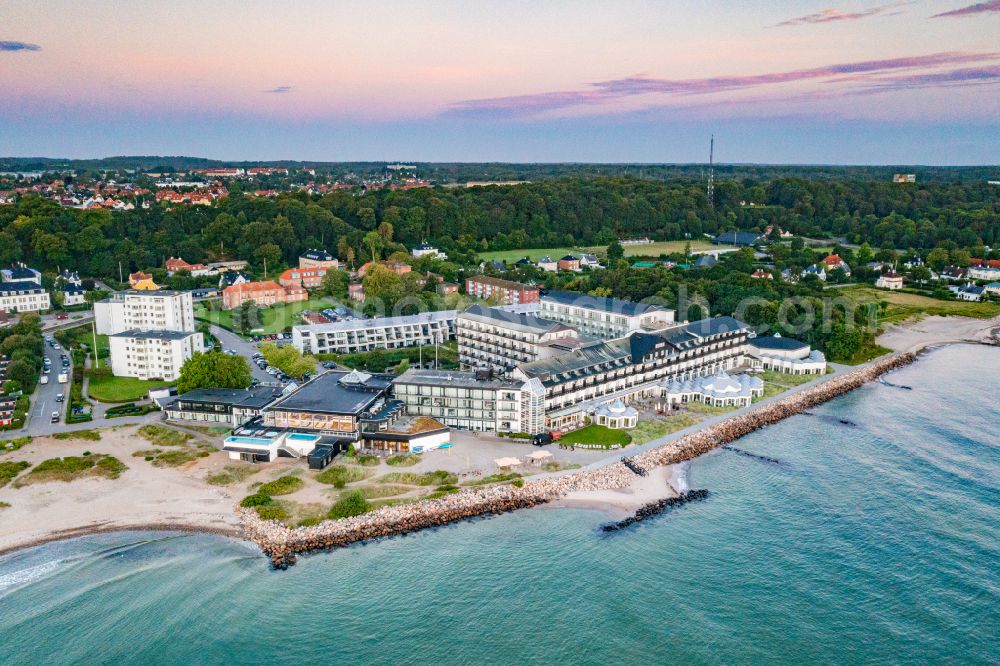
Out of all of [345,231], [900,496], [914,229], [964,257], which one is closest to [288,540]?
[900,496]

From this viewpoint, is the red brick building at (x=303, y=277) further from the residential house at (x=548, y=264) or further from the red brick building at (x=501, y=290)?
the residential house at (x=548, y=264)

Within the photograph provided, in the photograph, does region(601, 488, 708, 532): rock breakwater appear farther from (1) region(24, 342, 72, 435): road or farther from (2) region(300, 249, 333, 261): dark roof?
(2) region(300, 249, 333, 261): dark roof

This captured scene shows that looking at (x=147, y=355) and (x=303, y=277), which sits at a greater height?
(x=303, y=277)

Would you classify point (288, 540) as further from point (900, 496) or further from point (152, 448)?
point (900, 496)

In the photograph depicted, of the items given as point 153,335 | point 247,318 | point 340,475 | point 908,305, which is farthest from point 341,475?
point 908,305

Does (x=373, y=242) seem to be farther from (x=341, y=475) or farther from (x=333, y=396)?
(x=341, y=475)

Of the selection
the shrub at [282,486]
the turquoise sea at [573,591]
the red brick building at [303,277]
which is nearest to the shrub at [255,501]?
the shrub at [282,486]
